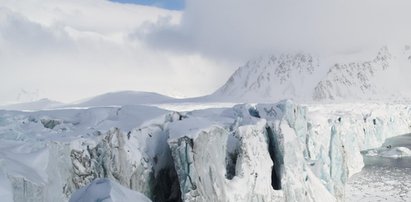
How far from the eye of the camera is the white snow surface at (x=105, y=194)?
7.74 meters

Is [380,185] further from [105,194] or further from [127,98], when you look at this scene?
[127,98]

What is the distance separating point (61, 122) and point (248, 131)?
25.9ft

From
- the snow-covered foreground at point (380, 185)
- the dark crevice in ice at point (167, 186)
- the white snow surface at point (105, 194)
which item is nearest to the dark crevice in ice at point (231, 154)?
the dark crevice in ice at point (167, 186)

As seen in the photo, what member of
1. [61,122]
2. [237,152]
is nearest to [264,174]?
[237,152]

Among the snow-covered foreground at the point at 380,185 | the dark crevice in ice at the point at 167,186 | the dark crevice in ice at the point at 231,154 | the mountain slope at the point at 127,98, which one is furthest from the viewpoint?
the mountain slope at the point at 127,98

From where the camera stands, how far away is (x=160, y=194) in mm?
18641

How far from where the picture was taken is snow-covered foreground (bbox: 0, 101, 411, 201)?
15.4m

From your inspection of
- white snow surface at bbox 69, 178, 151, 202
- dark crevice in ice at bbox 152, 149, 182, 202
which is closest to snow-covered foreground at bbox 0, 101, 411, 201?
dark crevice in ice at bbox 152, 149, 182, 202

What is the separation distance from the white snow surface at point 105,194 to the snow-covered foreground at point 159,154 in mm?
4958

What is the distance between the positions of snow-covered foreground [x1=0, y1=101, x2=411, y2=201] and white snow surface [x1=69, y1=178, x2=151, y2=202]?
16.3 ft

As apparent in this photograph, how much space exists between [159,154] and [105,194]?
10.8m

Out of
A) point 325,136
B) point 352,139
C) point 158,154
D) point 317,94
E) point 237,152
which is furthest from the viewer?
point 317,94

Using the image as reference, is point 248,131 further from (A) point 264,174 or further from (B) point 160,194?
(B) point 160,194

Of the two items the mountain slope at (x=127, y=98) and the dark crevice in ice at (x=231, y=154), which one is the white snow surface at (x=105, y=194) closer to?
the dark crevice in ice at (x=231, y=154)
